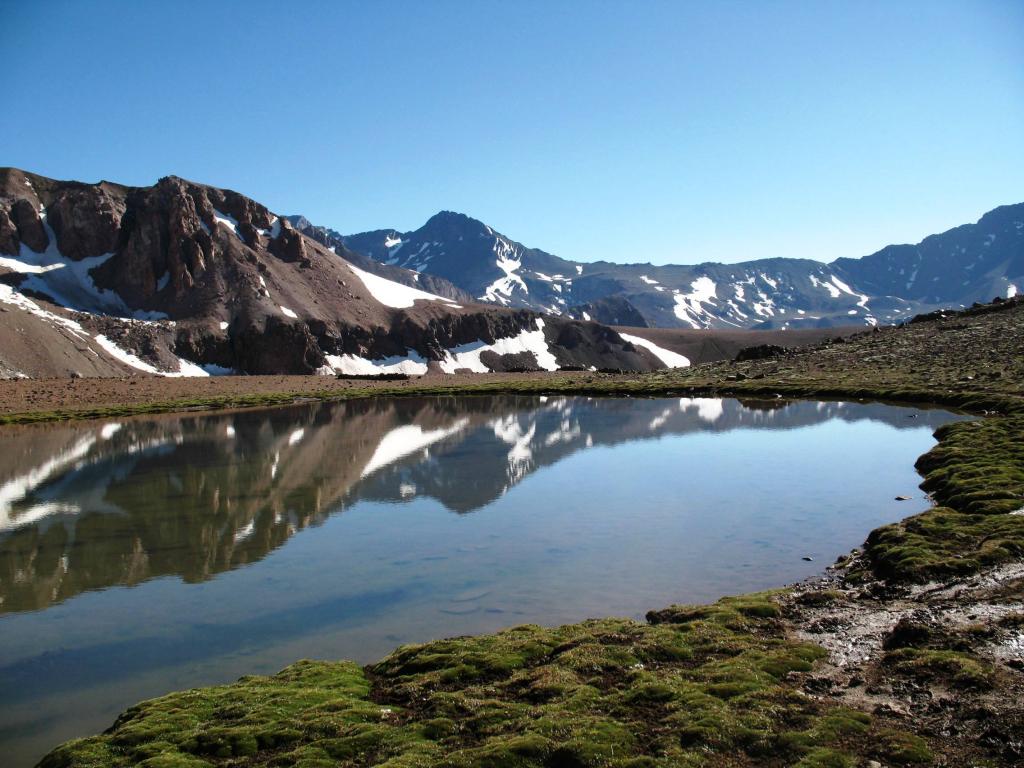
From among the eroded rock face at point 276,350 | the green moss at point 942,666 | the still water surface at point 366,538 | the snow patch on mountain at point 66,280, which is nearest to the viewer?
the green moss at point 942,666

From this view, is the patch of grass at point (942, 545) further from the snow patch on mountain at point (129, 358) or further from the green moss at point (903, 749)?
the snow patch on mountain at point (129, 358)

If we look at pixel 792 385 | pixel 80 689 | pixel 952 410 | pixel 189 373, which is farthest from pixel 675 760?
pixel 189 373

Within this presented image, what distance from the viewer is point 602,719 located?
12.9m

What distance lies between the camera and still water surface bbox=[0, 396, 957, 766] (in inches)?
752

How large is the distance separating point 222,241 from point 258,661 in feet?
657

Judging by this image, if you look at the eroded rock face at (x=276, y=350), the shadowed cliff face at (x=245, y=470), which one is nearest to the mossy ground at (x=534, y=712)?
the shadowed cliff face at (x=245, y=470)

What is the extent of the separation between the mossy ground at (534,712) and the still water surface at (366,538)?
240cm

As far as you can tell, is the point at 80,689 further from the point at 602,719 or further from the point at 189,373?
A: the point at 189,373

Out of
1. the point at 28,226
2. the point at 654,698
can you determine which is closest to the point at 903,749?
the point at 654,698

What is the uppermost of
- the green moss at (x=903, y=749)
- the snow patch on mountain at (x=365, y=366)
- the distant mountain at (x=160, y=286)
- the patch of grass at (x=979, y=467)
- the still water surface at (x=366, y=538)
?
the distant mountain at (x=160, y=286)

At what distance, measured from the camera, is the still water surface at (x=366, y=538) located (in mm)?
19094

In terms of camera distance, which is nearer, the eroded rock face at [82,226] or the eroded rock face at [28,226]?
the eroded rock face at [28,226]

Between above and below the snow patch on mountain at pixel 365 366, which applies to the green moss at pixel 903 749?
below

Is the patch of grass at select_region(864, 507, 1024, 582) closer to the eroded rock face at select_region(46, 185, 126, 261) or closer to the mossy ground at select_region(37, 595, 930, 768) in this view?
the mossy ground at select_region(37, 595, 930, 768)
